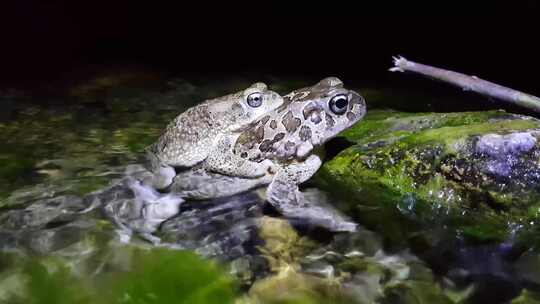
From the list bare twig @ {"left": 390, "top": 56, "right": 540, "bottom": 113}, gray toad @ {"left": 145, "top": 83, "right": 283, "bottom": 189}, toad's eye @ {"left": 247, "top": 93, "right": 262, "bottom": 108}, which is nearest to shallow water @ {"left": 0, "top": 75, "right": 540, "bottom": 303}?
gray toad @ {"left": 145, "top": 83, "right": 283, "bottom": 189}

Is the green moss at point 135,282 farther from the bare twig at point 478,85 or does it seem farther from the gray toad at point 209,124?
the bare twig at point 478,85

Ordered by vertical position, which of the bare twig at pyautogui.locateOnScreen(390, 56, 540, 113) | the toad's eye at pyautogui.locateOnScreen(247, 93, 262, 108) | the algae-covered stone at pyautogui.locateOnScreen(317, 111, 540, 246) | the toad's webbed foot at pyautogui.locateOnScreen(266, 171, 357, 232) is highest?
the bare twig at pyautogui.locateOnScreen(390, 56, 540, 113)

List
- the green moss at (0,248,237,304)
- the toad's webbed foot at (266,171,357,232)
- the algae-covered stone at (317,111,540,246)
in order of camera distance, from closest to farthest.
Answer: the green moss at (0,248,237,304) → the algae-covered stone at (317,111,540,246) → the toad's webbed foot at (266,171,357,232)

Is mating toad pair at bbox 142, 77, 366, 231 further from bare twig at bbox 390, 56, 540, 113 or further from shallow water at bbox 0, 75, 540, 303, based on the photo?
bare twig at bbox 390, 56, 540, 113

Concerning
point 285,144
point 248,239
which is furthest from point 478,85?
point 248,239

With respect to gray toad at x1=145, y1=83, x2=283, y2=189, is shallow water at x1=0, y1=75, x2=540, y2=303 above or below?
below

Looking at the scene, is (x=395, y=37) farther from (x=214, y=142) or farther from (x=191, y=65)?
(x=214, y=142)
